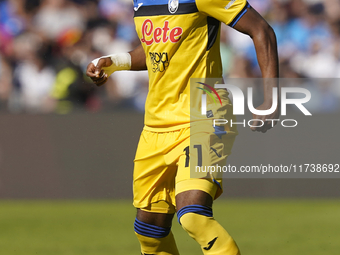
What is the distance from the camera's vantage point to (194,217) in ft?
10.5

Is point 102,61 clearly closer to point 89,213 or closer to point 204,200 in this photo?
point 204,200

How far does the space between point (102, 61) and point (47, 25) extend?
4.93 meters

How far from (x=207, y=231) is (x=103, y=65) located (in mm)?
1474

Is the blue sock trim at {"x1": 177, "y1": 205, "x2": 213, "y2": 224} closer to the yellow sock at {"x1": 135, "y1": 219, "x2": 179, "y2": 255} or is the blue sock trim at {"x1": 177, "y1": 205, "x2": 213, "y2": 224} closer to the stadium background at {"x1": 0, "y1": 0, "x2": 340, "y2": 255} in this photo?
the yellow sock at {"x1": 135, "y1": 219, "x2": 179, "y2": 255}

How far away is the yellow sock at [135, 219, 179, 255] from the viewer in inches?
146

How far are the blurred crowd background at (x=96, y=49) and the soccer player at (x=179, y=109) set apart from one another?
4.40 meters

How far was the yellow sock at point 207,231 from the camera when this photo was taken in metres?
3.20

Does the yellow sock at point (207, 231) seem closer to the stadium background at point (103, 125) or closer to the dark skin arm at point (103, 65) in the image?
the dark skin arm at point (103, 65)

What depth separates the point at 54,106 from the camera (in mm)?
7988

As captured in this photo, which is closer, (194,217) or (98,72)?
(194,217)

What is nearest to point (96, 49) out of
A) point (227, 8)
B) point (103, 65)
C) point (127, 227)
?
point (127, 227)

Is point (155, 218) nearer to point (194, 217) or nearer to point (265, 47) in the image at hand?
point (194, 217)

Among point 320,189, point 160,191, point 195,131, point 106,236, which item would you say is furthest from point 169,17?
point 320,189

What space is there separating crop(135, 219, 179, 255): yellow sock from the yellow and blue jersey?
666mm
